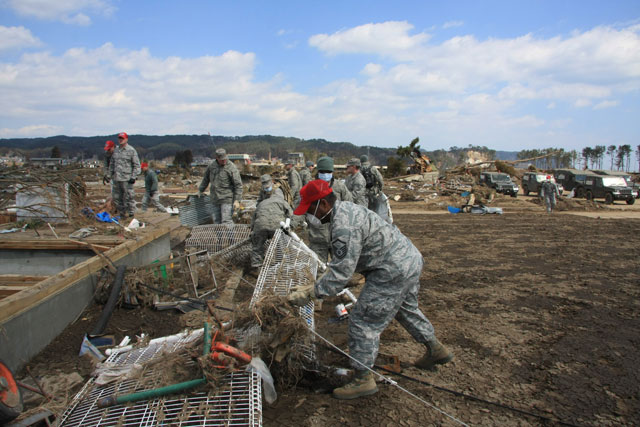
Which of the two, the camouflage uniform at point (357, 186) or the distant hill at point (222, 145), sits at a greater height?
the distant hill at point (222, 145)

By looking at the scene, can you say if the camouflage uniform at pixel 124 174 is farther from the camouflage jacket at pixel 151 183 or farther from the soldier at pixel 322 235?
the soldier at pixel 322 235

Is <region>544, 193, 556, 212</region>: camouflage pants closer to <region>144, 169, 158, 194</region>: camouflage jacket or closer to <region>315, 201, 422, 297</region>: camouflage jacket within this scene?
<region>144, 169, 158, 194</region>: camouflage jacket

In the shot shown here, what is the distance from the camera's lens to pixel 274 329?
290cm

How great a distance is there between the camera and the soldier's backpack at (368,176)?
7.56 m

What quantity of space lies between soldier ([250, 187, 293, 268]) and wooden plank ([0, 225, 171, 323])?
1.65m

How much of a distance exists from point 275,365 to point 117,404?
3.53ft

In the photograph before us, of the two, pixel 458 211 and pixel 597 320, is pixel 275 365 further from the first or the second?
pixel 458 211

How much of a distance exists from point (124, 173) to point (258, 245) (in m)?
3.55

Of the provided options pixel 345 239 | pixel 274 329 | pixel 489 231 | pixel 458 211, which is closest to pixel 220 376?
pixel 274 329

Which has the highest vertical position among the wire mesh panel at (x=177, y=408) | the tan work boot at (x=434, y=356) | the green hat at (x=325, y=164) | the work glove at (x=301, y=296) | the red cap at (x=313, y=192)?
the green hat at (x=325, y=164)

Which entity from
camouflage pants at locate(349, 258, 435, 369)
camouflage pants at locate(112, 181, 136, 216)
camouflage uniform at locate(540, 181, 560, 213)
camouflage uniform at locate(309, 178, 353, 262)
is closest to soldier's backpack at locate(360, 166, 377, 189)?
camouflage uniform at locate(309, 178, 353, 262)

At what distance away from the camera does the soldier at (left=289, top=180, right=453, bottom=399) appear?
9.50ft

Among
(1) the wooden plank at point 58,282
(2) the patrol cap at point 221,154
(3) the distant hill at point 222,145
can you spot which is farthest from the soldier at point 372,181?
(3) the distant hill at point 222,145

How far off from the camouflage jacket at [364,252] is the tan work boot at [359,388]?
0.66m
